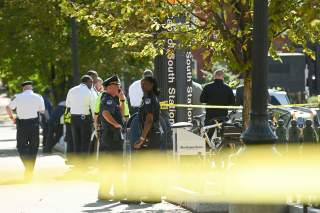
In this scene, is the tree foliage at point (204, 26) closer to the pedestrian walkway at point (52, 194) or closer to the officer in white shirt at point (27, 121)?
the pedestrian walkway at point (52, 194)

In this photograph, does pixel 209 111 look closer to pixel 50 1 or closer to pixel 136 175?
pixel 136 175

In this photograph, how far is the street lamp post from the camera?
26.2 feet

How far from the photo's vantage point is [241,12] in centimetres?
1141

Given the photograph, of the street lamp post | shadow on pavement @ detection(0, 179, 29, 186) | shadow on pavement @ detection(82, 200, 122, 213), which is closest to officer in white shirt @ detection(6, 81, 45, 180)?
shadow on pavement @ detection(0, 179, 29, 186)

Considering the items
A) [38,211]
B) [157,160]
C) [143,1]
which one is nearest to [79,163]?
[157,160]

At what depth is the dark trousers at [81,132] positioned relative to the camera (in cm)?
1684

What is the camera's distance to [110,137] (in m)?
13.1

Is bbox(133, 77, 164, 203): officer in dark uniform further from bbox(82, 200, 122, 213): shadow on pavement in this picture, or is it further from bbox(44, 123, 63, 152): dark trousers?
bbox(44, 123, 63, 152): dark trousers

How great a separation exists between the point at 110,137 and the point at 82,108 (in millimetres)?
3763

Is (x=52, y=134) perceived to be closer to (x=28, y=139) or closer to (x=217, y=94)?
(x=28, y=139)

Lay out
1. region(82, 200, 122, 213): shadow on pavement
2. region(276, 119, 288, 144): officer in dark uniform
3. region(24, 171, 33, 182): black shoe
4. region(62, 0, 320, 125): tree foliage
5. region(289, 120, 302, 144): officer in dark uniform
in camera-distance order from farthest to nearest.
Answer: region(24, 171, 33, 182): black shoe, region(82, 200, 122, 213): shadow on pavement, region(62, 0, 320, 125): tree foliage, region(276, 119, 288, 144): officer in dark uniform, region(289, 120, 302, 144): officer in dark uniform

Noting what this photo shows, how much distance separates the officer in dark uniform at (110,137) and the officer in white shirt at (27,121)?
11.1 ft

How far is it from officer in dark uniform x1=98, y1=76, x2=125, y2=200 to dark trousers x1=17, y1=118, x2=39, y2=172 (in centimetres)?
347

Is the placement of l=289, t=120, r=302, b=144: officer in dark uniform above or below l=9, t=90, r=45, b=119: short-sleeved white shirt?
below
